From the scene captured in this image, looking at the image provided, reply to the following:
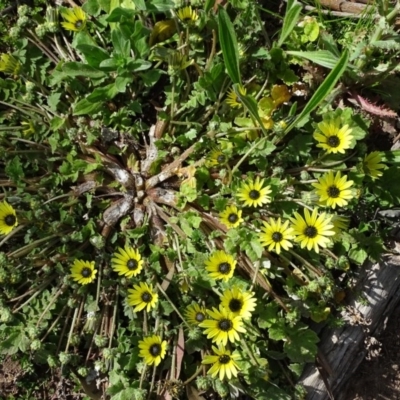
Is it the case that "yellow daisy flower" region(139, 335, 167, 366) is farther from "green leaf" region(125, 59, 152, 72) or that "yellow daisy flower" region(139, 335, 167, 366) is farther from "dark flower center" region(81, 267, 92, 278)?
"green leaf" region(125, 59, 152, 72)

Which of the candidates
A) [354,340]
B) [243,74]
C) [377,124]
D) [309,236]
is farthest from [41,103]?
[354,340]

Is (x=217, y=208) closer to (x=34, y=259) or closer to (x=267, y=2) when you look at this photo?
(x=34, y=259)

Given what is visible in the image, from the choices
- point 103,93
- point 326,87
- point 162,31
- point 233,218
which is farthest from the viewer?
point 162,31

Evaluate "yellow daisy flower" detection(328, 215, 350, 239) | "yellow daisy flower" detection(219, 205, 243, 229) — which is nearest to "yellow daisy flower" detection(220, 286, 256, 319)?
"yellow daisy flower" detection(219, 205, 243, 229)

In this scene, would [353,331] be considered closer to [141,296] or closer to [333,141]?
[333,141]

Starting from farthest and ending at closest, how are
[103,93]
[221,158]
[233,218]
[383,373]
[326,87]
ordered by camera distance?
[383,373] < [103,93] < [221,158] < [233,218] < [326,87]

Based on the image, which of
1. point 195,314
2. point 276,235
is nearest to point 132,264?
point 195,314

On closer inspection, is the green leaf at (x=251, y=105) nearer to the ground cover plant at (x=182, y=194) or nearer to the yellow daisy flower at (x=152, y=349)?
the ground cover plant at (x=182, y=194)
